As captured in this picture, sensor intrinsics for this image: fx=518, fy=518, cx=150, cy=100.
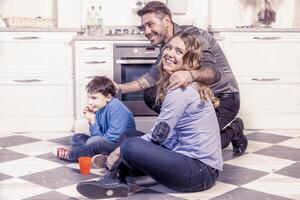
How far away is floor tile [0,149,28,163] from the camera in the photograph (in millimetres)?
2902

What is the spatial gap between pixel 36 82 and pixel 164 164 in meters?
1.89

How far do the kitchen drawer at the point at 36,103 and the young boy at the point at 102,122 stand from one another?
0.87 m

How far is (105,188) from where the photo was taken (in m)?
2.17

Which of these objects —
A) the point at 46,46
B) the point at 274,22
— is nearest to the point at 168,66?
the point at 46,46

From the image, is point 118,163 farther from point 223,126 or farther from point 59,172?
point 223,126

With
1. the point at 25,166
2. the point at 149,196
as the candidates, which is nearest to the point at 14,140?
the point at 25,166

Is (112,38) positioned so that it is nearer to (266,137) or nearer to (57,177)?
(266,137)

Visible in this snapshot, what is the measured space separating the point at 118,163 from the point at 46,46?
5.64ft

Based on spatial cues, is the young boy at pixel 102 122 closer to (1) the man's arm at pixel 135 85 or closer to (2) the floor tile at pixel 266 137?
(1) the man's arm at pixel 135 85

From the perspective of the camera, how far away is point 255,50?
150 inches

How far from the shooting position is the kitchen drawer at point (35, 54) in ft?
12.2

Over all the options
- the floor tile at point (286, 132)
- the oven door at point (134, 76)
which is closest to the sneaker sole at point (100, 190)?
the oven door at point (134, 76)

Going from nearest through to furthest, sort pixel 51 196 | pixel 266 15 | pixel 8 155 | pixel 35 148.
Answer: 1. pixel 51 196
2. pixel 8 155
3. pixel 35 148
4. pixel 266 15

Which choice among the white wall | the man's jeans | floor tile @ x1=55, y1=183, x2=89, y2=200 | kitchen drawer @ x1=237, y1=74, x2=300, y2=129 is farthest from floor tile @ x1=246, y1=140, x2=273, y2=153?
the white wall
